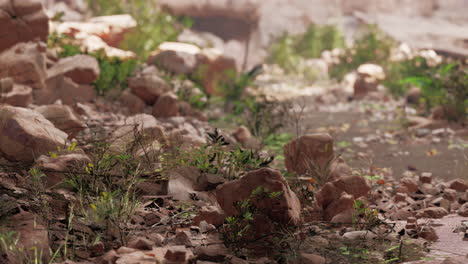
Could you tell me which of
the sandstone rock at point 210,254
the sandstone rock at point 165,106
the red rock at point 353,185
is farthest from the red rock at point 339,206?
the sandstone rock at point 165,106

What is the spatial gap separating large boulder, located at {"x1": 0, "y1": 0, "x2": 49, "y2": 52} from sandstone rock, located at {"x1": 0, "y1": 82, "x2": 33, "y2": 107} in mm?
634

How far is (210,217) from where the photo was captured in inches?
118

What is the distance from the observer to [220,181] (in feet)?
12.0

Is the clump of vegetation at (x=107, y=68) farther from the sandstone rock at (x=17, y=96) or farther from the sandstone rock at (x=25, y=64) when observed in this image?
the sandstone rock at (x=17, y=96)

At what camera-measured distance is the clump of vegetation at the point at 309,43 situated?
1784cm

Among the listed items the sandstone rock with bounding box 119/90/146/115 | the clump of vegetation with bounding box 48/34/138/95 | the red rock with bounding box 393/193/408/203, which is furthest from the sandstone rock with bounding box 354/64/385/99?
the red rock with bounding box 393/193/408/203

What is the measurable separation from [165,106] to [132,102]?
17.7 inches

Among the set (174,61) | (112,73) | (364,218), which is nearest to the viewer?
(364,218)

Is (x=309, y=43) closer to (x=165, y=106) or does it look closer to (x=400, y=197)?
(x=165, y=106)

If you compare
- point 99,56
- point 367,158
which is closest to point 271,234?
point 367,158

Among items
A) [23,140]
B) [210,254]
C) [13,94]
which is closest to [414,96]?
[13,94]

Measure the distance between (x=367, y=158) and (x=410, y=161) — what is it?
466 millimetres

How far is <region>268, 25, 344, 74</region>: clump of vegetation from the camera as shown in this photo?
58.5 ft

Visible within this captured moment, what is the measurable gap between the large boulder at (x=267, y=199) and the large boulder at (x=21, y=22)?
4365 millimetres
